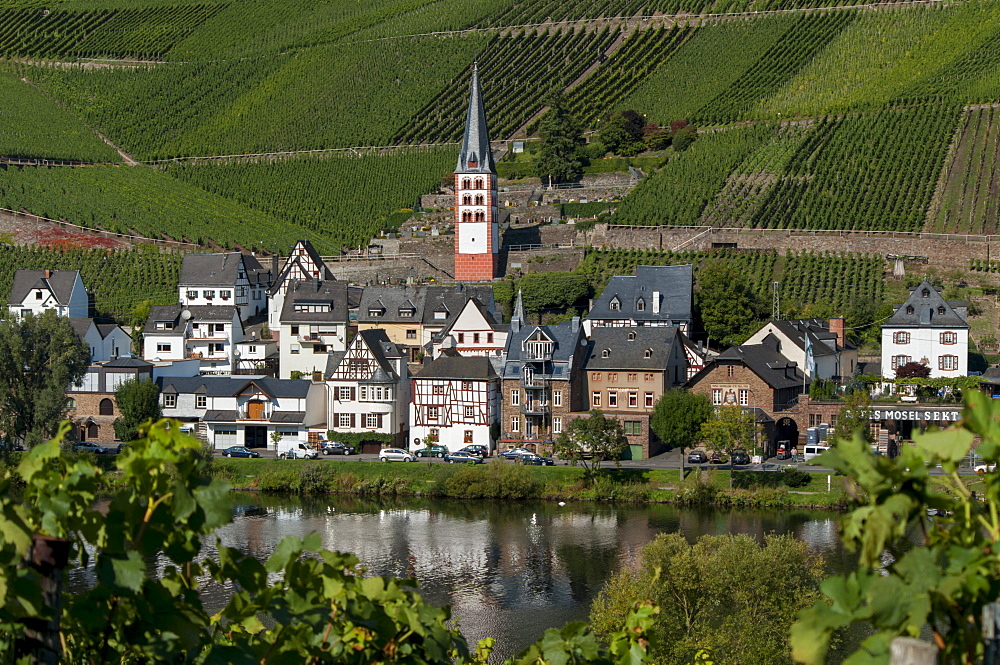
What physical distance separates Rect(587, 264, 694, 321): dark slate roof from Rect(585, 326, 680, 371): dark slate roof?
15.6 feet

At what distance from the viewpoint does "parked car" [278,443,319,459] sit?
188 ft

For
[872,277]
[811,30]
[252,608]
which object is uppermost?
[811,30]

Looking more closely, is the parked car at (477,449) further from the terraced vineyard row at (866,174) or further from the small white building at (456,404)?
the terraced vineyard row at (866,174)

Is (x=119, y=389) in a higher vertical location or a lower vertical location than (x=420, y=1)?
lower

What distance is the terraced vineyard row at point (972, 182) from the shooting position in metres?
77.6

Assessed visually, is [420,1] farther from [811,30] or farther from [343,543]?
[343,543]

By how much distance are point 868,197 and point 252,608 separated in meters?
76.1

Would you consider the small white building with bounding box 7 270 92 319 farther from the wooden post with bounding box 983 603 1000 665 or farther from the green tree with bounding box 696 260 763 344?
the wooden post with bounding box 983 603 1000 665

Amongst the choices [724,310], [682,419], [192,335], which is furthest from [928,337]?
[192,335]

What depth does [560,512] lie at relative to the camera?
49.7 meters

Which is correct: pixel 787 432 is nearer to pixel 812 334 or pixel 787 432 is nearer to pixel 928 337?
pixel 812 334

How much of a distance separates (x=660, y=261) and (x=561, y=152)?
60.7 ft

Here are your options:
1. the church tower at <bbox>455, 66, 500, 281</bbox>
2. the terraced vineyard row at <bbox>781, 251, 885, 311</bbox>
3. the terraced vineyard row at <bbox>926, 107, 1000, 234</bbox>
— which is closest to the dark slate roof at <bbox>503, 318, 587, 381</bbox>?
the terraced vineyard row at <bbox>781, 251, 885, 311</bbox>

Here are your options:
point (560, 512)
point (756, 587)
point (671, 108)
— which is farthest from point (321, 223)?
point (756, 587)
